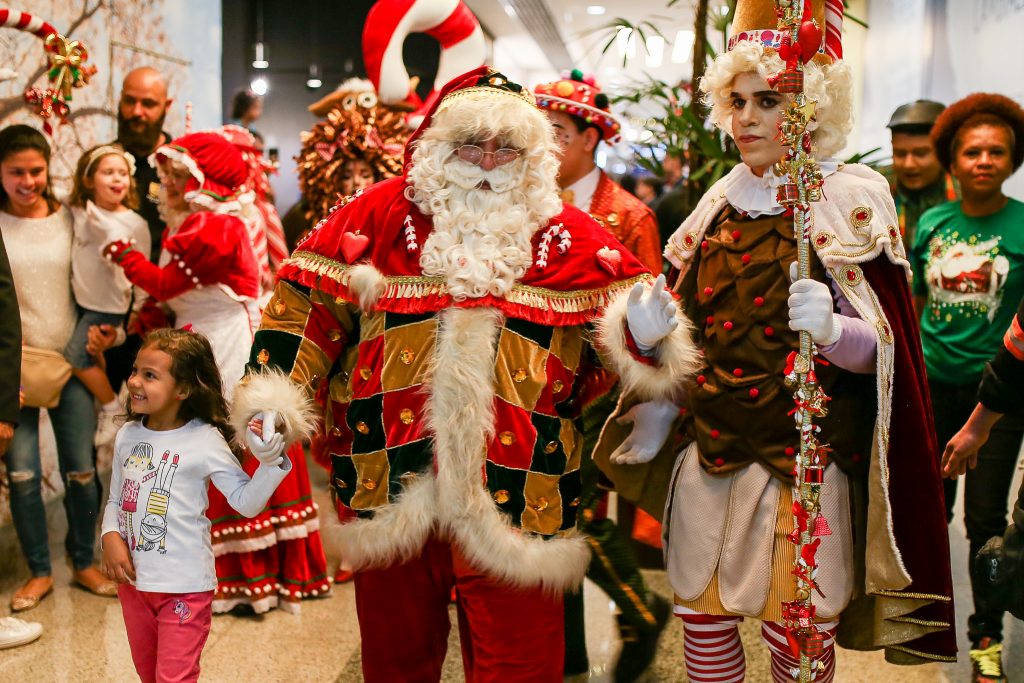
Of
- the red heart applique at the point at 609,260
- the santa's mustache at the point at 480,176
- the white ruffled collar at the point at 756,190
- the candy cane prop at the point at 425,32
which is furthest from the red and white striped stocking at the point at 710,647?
the candy cane prop at the point at 425,32

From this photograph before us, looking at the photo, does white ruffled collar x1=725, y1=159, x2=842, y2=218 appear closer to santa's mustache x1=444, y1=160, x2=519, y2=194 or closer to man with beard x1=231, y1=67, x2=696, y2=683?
man with beard x1=231, y1=67, x2=696, y2=683

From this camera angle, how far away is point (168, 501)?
228 centimetres

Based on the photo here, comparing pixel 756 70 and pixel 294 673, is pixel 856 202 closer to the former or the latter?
pixel 756 70

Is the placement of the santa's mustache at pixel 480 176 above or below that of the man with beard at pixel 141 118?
below

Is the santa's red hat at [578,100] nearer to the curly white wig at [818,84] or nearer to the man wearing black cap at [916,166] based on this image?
the curly white wig at [818,84]

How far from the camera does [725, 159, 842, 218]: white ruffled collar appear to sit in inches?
87.7

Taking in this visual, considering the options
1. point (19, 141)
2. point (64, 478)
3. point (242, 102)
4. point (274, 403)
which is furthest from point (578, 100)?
point (242, 102)

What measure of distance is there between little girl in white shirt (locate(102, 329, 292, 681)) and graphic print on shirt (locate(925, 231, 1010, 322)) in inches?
90.5

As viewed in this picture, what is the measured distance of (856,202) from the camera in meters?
2.16

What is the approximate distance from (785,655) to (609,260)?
985mm

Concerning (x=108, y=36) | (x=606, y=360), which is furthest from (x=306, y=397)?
(x=108, y=36)

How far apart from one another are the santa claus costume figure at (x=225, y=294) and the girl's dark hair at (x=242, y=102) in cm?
210

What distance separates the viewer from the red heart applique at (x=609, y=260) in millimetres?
2203

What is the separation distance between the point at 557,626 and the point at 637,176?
6.46 m
